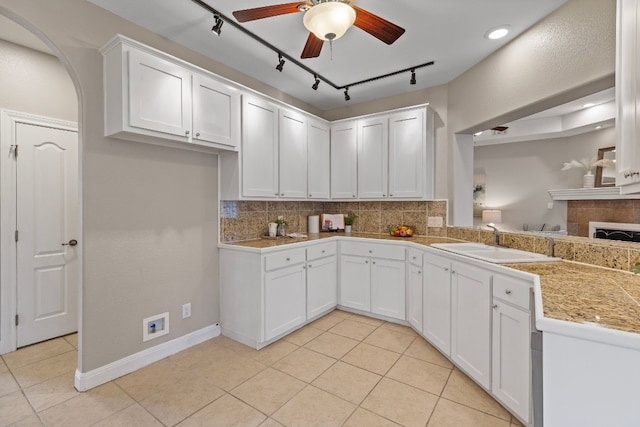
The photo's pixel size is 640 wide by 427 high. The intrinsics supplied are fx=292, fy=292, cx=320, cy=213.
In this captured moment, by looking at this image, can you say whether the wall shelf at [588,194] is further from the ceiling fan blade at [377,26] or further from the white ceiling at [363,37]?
the ceiling fan blade at [377,26]

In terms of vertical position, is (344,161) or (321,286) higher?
(344,161)

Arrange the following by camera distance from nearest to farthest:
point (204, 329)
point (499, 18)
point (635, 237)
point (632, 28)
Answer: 1. point (632, 28)
2. point (499, 18)
3. point (204, 329)
4. point (635, 237)

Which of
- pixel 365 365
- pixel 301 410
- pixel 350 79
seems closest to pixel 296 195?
pixel 350 79

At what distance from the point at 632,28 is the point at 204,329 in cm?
347

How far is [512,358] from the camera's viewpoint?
1771mm

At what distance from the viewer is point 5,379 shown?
7.05 feet

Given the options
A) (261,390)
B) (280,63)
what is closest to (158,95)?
(280,63)

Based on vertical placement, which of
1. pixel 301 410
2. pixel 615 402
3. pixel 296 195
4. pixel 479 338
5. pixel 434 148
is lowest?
pixel 301 410

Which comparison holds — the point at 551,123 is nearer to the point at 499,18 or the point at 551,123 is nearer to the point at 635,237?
the point at 635,237

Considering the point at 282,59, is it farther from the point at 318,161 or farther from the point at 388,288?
the point at 388,288

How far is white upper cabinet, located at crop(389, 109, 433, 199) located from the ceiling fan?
1.54 m

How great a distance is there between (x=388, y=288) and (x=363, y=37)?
2479 millimetres

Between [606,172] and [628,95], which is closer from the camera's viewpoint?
[628,95]

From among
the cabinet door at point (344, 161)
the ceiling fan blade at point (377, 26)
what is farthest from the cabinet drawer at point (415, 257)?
the ceiling fan blade at point (377, 26)
